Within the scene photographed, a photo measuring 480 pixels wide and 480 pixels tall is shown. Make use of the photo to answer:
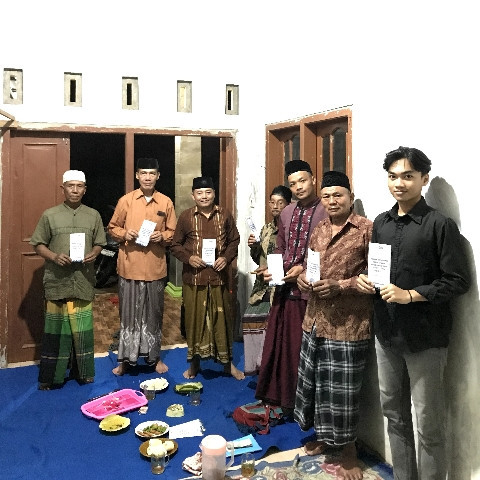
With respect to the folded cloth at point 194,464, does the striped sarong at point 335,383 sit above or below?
above

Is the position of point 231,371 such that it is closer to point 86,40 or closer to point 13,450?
point 13,450

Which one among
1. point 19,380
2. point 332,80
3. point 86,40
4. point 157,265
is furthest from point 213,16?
point 19,380

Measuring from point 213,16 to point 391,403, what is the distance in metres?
3.80

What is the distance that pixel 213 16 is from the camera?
186 inches

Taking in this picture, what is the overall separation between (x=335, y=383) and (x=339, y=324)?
0.33 meters

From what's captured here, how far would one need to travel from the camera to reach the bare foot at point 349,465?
2756 millimetres

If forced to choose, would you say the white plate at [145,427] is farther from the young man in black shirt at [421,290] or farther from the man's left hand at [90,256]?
the young man in black shirt at [421,290]

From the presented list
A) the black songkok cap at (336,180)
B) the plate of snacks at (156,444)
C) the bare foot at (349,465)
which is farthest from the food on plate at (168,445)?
the black songkok cap at (336,180)

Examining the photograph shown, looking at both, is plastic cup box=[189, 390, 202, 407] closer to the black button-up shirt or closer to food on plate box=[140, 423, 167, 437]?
food on plate box=[140, 423, 167, 437]

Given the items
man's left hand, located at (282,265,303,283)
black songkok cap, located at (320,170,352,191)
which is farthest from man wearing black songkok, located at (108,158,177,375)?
black songkok cap, located at (320,170,352,191)

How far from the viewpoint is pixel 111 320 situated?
5.96m

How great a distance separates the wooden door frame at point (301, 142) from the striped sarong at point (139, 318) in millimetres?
1261

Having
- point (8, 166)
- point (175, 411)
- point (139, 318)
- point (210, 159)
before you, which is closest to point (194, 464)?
point (175, 411)

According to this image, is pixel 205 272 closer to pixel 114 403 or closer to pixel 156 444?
pixel 114 403
